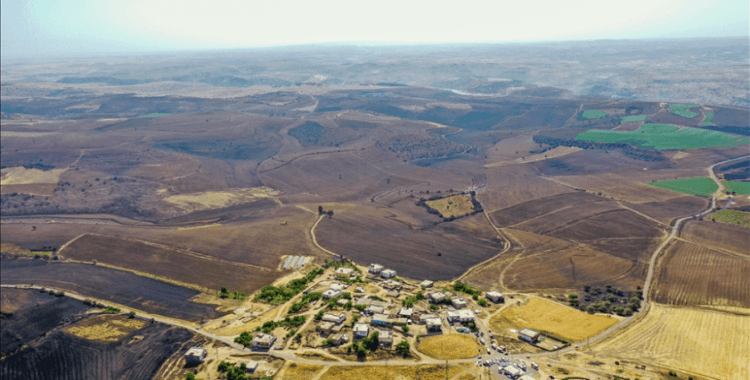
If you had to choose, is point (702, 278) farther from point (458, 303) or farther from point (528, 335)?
point (458, 303)

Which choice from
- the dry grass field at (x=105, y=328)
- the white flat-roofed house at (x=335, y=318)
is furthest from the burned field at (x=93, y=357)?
the white flat-roofed house at (x=335, y=318)

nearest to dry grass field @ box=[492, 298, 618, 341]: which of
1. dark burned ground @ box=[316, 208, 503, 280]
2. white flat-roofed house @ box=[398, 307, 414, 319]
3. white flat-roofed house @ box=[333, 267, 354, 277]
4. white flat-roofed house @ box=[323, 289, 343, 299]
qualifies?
white flat-roofed house @ box=[398, 307, 414, 319]

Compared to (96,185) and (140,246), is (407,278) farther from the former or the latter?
(96,185)

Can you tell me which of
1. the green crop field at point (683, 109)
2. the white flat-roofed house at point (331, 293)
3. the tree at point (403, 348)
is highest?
the green crop field at point (683, 109)

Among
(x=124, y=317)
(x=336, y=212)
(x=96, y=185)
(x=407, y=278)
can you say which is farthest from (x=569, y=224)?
(x=96, y=185)

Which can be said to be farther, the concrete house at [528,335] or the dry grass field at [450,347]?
the concrete house at [528,335]

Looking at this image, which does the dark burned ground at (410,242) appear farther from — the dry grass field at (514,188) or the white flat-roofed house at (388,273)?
the dry grass field at (514,188)
